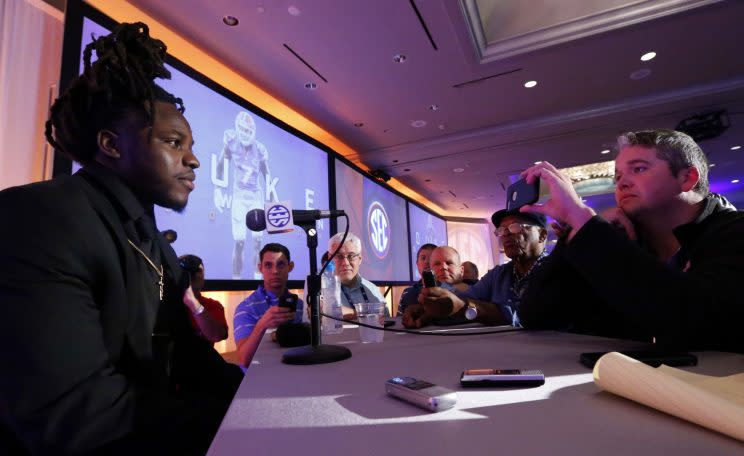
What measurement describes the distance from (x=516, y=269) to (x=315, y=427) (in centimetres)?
225

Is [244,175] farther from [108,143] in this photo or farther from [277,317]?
[108,143]

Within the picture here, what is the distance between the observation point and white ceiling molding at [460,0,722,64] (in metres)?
3.59

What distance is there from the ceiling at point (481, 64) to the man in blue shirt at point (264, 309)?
2.10 metres

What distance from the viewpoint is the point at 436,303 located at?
1.57 meters

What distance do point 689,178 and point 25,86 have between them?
11.6ft

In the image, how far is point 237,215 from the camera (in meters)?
3.93

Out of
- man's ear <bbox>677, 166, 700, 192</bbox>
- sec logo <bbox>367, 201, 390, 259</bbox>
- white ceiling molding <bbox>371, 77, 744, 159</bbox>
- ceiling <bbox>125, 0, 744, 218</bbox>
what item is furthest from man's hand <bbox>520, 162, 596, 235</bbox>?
sec logo <bbox>367, 201, 390, 259</bbox>

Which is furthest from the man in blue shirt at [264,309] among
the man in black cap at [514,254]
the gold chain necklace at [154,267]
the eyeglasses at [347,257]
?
the man in black cap at [514,254]

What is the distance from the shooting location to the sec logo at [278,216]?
4.19 feet

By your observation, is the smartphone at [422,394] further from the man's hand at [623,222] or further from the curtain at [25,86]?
the curtain at [25,86]

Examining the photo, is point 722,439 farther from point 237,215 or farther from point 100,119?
point 237,215

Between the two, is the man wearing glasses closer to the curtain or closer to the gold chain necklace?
the curtain

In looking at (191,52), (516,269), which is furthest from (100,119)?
(191,52)

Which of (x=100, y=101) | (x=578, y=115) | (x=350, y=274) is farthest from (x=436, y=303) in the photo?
(x=578, y=115)
